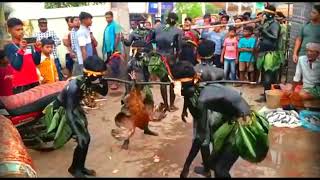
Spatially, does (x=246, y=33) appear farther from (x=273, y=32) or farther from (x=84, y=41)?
(x=84, y=41)

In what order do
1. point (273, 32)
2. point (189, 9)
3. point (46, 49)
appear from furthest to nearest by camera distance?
point (189, 9) → point (273, 32) → point (46, 49)

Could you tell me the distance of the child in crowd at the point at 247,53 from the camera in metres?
8.22

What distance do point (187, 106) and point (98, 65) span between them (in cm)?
105

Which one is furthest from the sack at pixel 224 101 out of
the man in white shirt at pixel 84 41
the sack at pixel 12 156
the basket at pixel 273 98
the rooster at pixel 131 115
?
the man in white shirt at pixel 84 41

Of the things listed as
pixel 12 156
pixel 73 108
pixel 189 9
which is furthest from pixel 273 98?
pixel 189 9

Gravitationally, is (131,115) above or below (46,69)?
below

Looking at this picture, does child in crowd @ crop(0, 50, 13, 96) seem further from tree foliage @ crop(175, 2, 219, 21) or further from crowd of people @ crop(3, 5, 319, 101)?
tree foliage @ crop(175, 2, 219, 21)

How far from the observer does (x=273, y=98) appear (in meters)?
6.57

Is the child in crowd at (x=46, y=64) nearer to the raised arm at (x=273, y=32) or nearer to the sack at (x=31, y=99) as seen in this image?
the sack at (x=31, y=99)

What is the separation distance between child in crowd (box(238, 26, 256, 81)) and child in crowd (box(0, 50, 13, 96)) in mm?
5046

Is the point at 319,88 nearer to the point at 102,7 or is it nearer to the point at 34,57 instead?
the point at 34,57

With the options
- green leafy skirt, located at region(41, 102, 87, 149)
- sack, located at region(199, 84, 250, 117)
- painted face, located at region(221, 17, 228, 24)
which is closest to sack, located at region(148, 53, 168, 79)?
green leafy skirt, located at region(41, 102, 87, 149)

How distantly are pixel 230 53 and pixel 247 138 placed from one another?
499 centimetres

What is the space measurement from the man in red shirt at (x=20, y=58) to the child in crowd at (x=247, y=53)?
4230 mm
